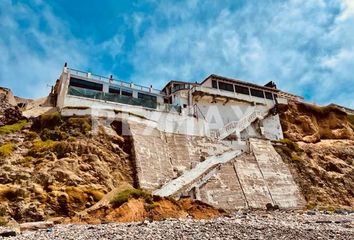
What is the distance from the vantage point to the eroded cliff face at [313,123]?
4706cm

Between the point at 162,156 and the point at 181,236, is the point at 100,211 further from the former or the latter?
the point at 162,156

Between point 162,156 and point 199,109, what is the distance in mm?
12979

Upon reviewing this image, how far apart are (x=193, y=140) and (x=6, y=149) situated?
1717 centimetres

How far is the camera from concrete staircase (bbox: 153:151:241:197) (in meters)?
25.1

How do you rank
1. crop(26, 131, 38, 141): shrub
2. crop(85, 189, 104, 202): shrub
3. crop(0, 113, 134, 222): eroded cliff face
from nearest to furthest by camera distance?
crop(0, 113, 134, 222): eroded cliff face
crop(85, 189, 104, 202): shrub
crop(26, 131, 38, 141): shrub

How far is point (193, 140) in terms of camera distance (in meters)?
34.8

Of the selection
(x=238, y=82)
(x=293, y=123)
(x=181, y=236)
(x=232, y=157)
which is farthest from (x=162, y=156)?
(x=293, y=123)

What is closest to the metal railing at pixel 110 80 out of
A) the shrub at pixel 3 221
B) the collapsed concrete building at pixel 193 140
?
the collapsed concrete building at pixel 193 140

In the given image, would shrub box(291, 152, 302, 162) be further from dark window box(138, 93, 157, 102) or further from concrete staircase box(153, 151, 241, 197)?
dark window box(138, 93, 157, 102)

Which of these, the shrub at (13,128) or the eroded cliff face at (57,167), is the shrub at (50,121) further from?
the shrub at (13,128)

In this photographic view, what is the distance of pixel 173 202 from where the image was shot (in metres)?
22.1

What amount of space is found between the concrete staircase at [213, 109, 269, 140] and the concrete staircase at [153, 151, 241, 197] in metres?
4.88

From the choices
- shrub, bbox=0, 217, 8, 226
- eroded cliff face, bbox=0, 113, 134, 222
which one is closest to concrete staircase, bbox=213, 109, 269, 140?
eroded cliff face, bbox=0, 113, 134, 222

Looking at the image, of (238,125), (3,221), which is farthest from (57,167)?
(238,125)
